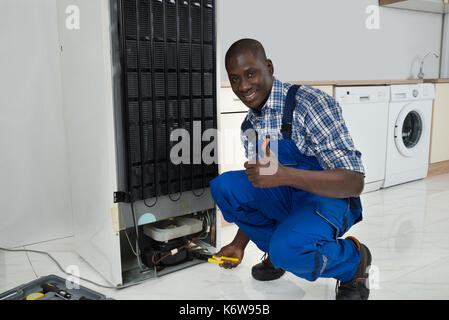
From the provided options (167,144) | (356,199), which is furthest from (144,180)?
(356,199)

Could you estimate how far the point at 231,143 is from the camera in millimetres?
2076

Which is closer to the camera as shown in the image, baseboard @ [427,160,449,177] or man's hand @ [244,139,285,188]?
man's hand @ [244,139,285,188]

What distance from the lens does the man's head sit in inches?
47.4

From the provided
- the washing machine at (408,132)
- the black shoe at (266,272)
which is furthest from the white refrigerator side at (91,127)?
the washing machine at (408,132)

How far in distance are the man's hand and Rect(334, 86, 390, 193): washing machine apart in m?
1.52

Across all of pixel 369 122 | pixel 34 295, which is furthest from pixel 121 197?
pixel 369 122

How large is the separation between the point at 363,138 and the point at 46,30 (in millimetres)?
1979

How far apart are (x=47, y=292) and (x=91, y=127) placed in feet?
1.96

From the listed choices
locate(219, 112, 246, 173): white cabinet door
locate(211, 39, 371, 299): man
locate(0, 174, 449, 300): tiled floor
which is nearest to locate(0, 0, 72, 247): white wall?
locate(0, 174, 449, 300): tiled floor

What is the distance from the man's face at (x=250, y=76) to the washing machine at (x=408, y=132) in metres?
1.84

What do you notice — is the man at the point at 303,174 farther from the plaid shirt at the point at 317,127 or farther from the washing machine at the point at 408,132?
the washing machine at the point at 408,132

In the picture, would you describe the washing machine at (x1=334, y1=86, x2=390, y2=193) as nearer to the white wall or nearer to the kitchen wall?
the kitchen wall

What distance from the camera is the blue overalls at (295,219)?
120 centimetres

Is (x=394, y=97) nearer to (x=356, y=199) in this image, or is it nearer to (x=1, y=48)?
(x=356, y=199)
